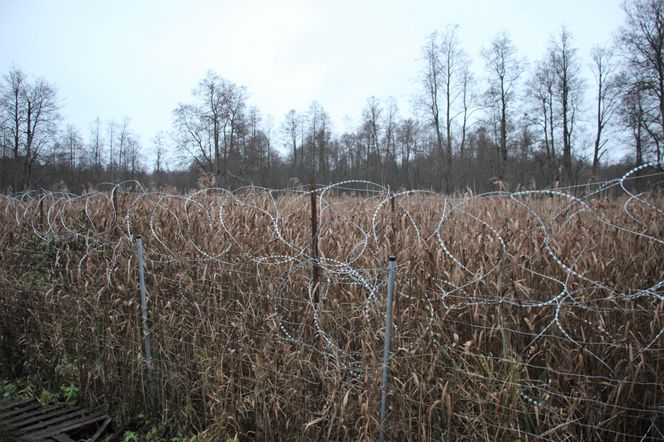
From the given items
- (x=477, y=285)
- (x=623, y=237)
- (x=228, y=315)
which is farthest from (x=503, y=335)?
(x=228, y=315)

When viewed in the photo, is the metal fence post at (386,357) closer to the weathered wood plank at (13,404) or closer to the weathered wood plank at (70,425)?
the weathered wood plank at (70,425)

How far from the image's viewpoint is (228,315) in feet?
10.5

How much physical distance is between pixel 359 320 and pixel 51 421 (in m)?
2.67

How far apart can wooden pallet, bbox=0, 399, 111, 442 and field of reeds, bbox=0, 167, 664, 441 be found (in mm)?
166

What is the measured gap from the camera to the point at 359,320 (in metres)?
2.72

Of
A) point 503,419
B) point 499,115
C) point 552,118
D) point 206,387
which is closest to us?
point 503,419

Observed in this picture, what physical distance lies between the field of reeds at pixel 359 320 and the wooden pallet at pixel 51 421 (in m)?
0.17

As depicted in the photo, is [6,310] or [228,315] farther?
[6,310]

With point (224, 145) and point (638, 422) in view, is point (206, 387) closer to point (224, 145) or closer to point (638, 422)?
point (638, 422)

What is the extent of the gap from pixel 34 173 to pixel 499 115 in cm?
4707

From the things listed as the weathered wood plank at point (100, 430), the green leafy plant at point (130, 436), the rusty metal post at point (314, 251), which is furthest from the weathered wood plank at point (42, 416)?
the rusty metal post at point (314, 251)

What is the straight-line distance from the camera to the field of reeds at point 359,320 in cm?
223

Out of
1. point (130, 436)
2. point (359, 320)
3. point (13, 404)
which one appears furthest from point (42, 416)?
point (359, 320)

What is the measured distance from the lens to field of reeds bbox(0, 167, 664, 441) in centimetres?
223
